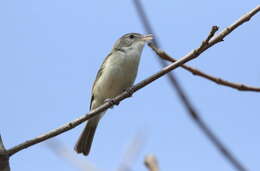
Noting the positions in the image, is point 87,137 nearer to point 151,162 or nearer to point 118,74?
point 118,74

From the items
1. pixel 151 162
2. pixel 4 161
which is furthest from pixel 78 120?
pixel 151 162

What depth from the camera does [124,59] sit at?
6578 millimetres

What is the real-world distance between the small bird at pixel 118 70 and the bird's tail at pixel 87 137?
662 mm

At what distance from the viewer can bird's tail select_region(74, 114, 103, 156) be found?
7.69m

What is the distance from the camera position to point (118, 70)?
6.50 m

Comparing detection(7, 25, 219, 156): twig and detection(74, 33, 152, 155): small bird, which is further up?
detection(7, 25, 219, 156): twig

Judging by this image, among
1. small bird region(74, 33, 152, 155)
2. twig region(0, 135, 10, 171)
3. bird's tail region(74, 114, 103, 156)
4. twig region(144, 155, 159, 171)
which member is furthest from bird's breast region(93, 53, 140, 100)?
twig region(144, 155, 159, 171)

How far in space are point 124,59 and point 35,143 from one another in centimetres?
351

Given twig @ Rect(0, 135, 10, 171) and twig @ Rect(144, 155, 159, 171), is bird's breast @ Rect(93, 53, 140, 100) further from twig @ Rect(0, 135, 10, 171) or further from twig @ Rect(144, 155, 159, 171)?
twig @ Rect(144, 155, 159, 171)

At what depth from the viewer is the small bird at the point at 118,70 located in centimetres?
647

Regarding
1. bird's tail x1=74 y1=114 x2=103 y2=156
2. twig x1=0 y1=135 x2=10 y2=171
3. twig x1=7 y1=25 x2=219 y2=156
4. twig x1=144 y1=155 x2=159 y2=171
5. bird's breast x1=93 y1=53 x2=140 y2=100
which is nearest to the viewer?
twig x1=144 y1=155 x2=159 y2=171

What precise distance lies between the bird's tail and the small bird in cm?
66

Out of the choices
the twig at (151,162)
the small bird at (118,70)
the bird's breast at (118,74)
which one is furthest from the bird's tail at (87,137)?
the twig at (151,162)

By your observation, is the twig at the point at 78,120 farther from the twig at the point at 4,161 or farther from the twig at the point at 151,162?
the twig at the point at 151,162
